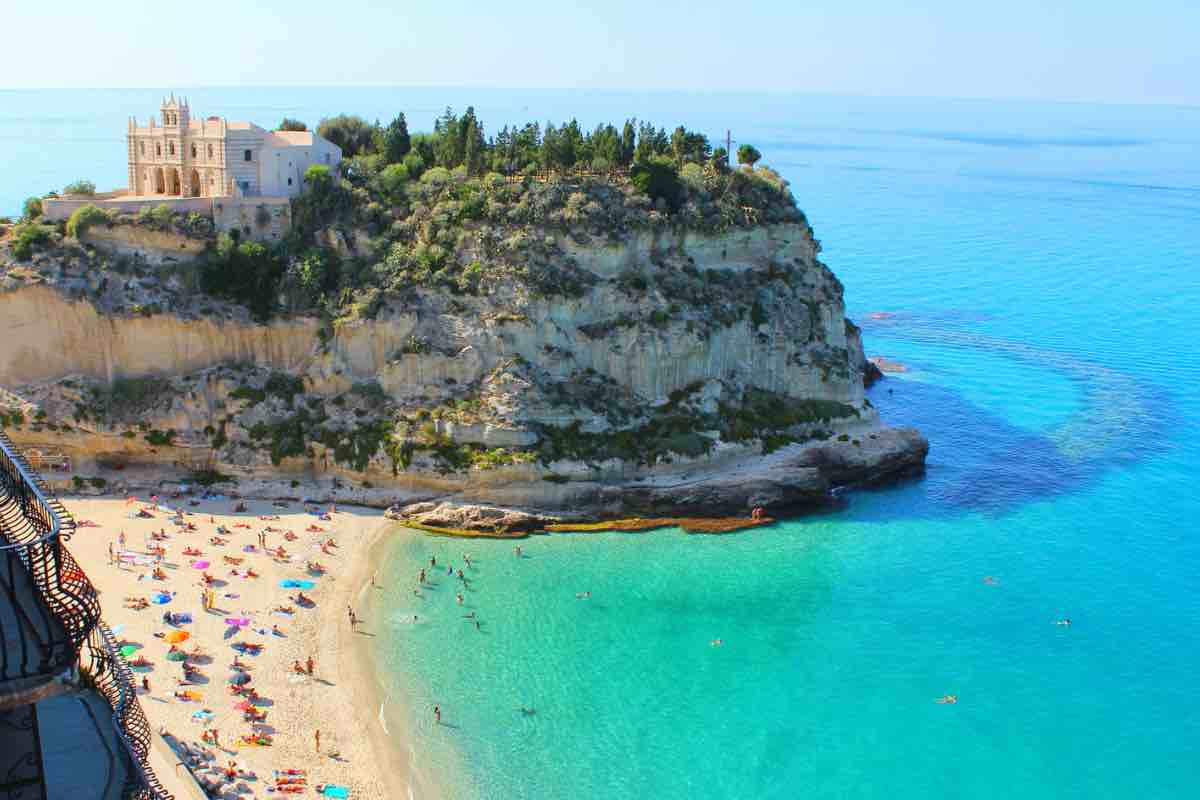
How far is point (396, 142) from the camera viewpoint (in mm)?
51938

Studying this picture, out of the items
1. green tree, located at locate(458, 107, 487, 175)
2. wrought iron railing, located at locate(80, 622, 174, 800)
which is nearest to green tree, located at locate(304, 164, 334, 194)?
green tree, located at locate(458, 107, 487, 175)

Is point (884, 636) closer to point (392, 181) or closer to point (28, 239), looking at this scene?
point (392, 181)

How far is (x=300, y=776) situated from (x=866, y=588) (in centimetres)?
2018

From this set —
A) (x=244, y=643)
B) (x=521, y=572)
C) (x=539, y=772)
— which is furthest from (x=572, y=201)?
(x=539, y=772)

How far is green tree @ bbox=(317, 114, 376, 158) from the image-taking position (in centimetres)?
5444

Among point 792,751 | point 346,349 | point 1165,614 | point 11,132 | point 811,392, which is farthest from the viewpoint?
point 11,132

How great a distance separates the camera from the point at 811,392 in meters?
48.6

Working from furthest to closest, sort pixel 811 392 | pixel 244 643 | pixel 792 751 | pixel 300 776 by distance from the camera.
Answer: pixel 811 392 < pixel 244 643 < pixel 792 751 < pixel 300 776

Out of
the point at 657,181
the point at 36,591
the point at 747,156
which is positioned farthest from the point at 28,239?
the point at 36,591

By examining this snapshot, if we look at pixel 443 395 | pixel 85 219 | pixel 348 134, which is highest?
pixel 348 134

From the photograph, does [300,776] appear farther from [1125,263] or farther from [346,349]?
[1125,263]

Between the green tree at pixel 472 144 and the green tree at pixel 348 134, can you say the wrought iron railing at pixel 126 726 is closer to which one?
the green tree at pixel 472 144

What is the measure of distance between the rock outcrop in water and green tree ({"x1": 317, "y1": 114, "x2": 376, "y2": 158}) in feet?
29.3

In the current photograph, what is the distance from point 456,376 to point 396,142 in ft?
48.9
